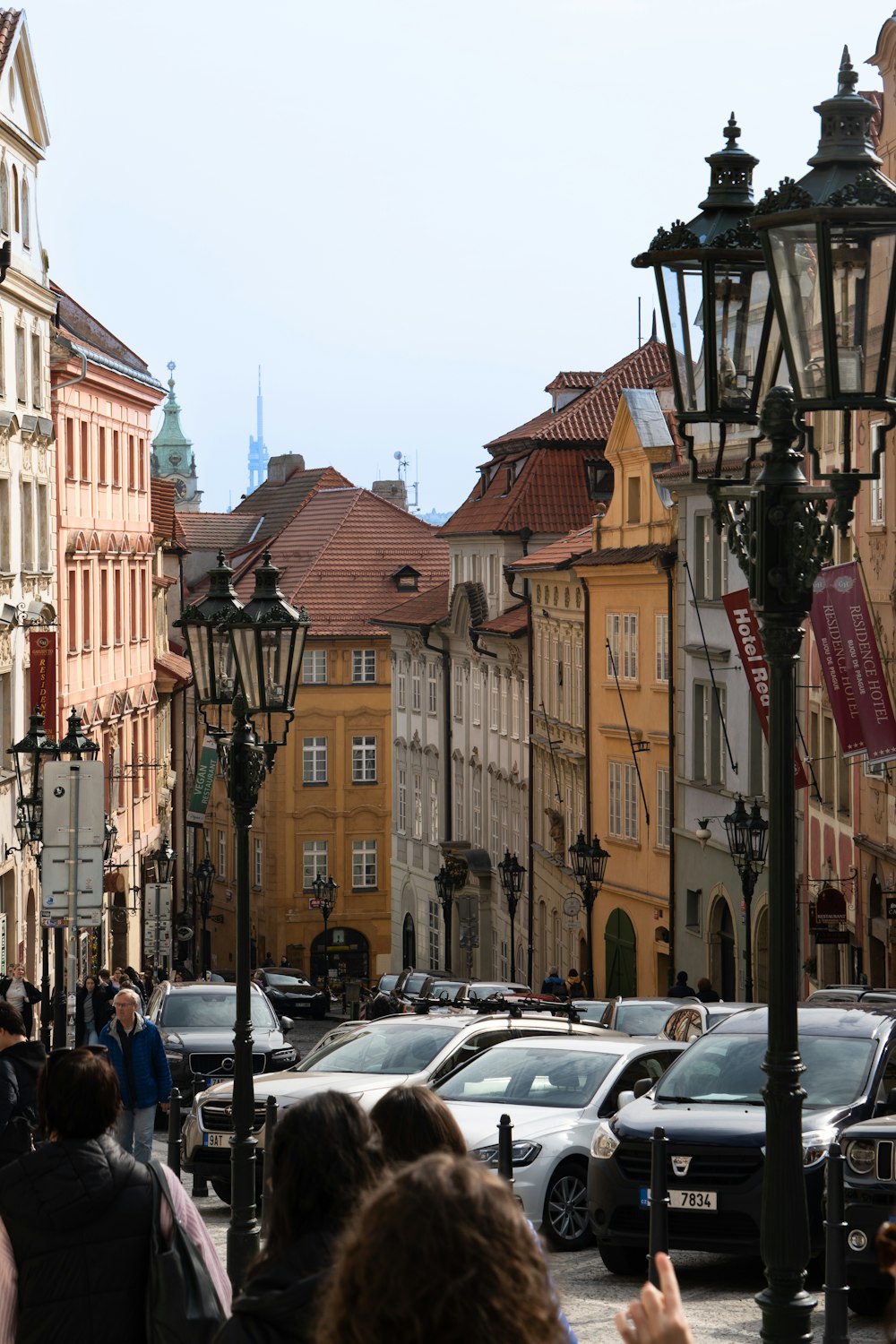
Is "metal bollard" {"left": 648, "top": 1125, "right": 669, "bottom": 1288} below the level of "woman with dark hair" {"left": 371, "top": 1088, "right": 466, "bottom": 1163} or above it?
below

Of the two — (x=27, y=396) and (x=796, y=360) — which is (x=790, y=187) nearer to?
(x=796, y=360)

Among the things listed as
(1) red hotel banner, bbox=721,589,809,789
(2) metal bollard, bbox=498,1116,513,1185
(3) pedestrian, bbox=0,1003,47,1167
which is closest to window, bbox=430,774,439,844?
(1) red hotel banner, bbox=721,589,809,789

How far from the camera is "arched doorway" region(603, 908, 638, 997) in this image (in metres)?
49.1

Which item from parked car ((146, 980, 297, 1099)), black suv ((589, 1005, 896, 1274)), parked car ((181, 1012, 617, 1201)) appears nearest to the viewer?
black suv ((589, 1005, 896, 1274))

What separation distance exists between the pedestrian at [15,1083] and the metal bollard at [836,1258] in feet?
12.8

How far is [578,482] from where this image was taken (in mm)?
62094

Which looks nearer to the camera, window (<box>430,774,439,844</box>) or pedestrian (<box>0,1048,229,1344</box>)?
pedestrian (<box>0,1048,229,1344</box>)

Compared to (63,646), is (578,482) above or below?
above

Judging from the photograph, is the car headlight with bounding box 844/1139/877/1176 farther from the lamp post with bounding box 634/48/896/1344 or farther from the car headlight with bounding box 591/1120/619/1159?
the lamp post with bounding box 634/48/896/1344

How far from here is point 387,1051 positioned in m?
18.5

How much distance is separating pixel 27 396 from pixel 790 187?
1576 inches

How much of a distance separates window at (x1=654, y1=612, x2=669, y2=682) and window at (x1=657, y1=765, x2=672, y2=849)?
1.97m

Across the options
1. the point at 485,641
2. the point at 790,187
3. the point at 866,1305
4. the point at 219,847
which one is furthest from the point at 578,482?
the point at 790,187

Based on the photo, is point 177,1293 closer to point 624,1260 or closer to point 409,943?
point 624,1260
